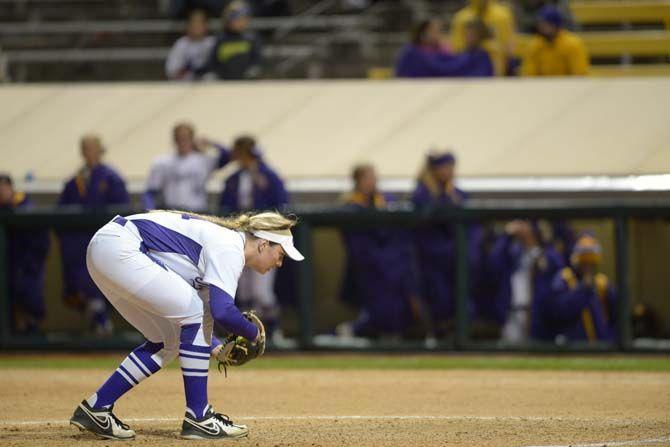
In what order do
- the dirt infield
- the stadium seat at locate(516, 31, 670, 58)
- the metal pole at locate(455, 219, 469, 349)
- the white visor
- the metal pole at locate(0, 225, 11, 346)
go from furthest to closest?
1. the stadium seat at locate(516, 31, 670, 58)
2. the metal pole at locate(0, 225, 11, 346)
3. the metal pole at locate(455, 219, 469, 349)
4. the dirt infield
5. the white visor

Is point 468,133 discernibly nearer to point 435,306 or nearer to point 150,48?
point 435,306

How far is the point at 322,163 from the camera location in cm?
1373

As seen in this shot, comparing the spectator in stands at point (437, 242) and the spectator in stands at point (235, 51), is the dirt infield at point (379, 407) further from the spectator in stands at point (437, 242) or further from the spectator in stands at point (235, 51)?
the spectator in stands at point (235, 51)

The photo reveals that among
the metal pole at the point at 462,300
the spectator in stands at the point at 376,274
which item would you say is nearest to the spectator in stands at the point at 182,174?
the spectator in stands at the point at 376,274

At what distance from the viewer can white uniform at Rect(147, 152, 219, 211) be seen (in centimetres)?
1245

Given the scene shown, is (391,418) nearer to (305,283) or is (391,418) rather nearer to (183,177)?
(305,283)

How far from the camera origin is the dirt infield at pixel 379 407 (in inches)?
284

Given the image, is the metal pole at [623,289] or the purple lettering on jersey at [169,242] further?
the metal pole at [623,289]

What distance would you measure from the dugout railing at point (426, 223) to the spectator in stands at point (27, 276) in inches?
2.3

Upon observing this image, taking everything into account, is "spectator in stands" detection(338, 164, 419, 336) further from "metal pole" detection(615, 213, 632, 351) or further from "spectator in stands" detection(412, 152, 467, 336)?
"metal pole" detection(615, 213, 632, 351)

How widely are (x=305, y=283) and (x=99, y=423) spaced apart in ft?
16.8

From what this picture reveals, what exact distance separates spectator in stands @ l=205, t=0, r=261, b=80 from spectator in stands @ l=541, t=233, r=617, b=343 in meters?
5.10

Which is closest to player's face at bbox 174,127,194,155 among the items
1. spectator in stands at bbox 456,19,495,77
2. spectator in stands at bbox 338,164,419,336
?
spectator in stands at bbox 338,164,419,336

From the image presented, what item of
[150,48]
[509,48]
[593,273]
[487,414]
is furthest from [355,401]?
[150,48]
